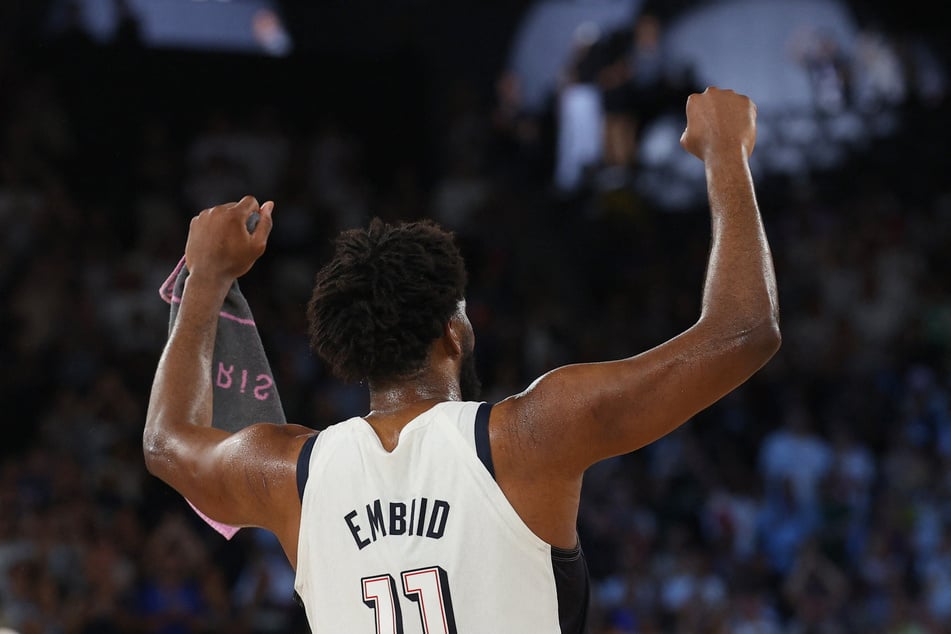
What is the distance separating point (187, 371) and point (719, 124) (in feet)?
4.29

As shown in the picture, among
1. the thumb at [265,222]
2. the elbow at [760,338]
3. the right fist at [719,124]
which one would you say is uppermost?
the thumb at [265,222]

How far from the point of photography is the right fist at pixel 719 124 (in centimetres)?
250

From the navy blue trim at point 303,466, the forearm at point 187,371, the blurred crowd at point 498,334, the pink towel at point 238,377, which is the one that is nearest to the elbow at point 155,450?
the forearm at point 187,371

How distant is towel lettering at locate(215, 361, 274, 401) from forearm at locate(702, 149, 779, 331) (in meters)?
1.18

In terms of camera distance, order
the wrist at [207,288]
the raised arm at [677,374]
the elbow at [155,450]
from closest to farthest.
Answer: the raised arm at [677,374]
the elbow at [155,450]
the wrist at [207,288]

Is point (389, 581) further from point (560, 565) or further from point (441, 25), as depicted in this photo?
point (441, 25)

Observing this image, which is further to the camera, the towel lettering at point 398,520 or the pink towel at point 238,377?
the pink towel at point 238,377

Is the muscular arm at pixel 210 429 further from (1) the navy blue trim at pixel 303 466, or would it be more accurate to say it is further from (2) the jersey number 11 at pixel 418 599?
(2) the jersey number 11 at pixel 418 599

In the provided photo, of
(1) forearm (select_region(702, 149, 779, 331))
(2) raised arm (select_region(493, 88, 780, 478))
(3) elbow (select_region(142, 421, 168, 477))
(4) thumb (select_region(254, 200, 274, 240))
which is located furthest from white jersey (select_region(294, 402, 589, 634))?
(4) thumb (select_region(254, 200, 274, 240))

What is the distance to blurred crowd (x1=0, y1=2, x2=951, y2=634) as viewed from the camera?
8.97m

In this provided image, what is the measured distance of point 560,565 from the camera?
2408 mm

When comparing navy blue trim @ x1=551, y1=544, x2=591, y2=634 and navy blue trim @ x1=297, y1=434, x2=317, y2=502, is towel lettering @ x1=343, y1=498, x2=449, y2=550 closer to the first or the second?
navy blue trim @ x1=297, y1=434, x2=317, y2=502

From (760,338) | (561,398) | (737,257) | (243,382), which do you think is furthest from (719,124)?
(243,382)

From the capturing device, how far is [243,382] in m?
3.05
